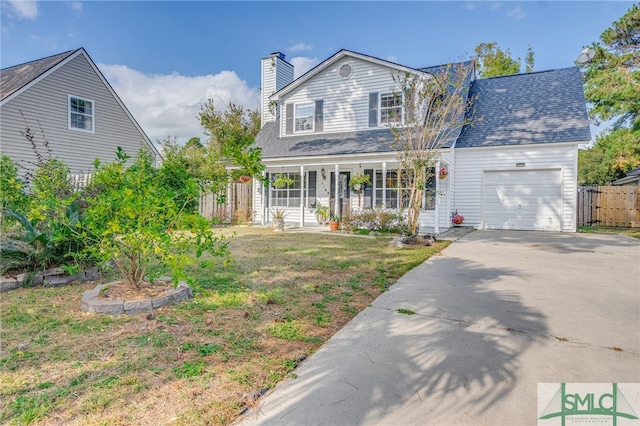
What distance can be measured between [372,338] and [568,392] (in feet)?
4.83

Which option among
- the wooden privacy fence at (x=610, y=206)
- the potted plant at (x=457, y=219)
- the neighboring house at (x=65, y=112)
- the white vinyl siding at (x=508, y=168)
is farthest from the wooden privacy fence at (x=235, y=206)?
the wooden privacy fence at (x=610, y=206)

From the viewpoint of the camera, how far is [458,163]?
13789 mm

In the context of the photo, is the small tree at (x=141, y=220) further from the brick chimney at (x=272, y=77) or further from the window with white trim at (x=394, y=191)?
the brick chimney at (x=272, y=77)

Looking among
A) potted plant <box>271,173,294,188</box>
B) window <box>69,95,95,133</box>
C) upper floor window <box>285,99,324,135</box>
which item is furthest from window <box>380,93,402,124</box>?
window <box>69,95,95,133</box>

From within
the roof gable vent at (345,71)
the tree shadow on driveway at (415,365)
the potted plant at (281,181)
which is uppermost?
the roof gable vent at (345,71)

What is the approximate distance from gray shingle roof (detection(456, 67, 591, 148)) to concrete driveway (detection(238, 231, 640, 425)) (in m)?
8.40

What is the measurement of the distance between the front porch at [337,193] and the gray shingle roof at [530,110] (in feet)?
7.57

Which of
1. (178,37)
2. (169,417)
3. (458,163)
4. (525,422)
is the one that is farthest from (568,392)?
(178,37)

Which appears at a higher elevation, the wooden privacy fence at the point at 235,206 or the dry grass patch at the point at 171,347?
the wooden privacy fence at the point at 235,206

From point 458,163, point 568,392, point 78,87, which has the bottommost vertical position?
point 568,392

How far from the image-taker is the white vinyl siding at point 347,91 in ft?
45.3

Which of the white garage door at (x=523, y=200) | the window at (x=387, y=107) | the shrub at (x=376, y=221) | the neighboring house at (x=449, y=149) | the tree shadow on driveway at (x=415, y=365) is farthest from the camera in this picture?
the window at (x=387, y=107)

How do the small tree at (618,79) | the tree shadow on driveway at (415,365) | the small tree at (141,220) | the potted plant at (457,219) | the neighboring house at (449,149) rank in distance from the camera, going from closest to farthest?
1. the tree shadow on driveway at (415,365)
2. the small tree at (141,220)
3. the small tree at (618,79)
4. the neighboring house at (449,149)
5. the potted plant at (457,219)

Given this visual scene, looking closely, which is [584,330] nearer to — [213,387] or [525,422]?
[525,422]
